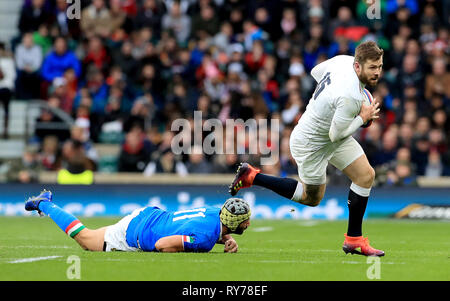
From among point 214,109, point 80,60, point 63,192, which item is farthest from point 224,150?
point 80,60

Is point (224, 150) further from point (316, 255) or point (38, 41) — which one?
point (316, 255)

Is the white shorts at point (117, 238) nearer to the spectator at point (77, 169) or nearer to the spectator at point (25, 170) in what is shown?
the spectator at point (77, 169)

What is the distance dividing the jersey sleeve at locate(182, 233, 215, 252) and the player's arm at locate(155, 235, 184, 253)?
0.04 meters

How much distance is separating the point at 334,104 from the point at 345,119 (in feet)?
0.95

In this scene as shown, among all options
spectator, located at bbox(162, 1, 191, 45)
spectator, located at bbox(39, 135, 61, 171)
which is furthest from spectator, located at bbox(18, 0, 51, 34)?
spectator, located at bbox(39, 135, 61, 171)

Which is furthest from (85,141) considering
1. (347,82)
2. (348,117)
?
(348,117)

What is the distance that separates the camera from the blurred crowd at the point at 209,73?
58.7 feet

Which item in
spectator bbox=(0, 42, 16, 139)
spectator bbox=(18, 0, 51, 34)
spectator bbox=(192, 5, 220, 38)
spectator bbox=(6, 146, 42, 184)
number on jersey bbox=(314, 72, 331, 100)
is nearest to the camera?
number on jersey bbox=(314, 72, 331, 100)

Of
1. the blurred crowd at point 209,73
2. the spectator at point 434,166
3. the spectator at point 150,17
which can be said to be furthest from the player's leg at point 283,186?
the spectator at point 150,17

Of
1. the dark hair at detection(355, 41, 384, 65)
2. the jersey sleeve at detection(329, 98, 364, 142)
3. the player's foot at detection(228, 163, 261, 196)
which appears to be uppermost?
the dark hair at detection(355, 41, 384, 65)

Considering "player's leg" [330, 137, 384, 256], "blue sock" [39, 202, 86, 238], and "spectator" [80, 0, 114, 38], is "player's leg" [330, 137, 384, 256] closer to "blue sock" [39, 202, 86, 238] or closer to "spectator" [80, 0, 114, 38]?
"blue sock" [39, 202, 86, 238]

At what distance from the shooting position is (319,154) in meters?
10.1

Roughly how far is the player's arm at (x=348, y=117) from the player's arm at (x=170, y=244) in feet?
6.10

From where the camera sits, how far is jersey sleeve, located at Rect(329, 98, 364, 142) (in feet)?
30.3
